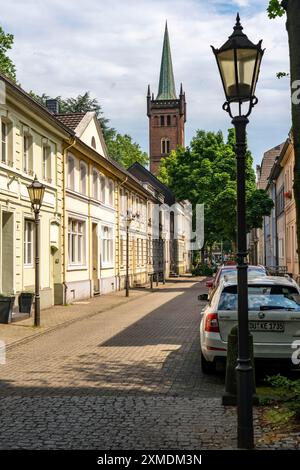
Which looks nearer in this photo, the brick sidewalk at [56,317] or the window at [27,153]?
the brick sidewalk at [56,317]

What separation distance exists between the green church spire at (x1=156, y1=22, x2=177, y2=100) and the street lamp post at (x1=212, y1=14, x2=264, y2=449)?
100667 mm

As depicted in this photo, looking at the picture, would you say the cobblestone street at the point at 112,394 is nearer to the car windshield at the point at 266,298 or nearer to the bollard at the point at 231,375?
the bollard at the point at 231,375

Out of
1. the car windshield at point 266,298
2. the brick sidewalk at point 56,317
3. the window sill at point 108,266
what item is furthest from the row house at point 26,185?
the car windshield at point 266,298

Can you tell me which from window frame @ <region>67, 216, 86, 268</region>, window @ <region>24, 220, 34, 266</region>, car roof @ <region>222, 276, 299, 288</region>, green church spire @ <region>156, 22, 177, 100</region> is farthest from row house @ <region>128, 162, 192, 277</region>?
green church spire @ <region>156, 22, 177, 100</region>

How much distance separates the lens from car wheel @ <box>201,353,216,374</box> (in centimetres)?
919

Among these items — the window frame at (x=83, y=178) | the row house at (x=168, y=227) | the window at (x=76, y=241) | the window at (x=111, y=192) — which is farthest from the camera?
the row house at (x=168, y=227)

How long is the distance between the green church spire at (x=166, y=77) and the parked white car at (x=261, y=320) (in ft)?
322

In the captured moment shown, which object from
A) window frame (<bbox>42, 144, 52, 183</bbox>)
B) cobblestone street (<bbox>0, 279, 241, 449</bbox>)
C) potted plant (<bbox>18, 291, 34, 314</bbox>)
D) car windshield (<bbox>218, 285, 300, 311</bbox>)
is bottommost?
cobblestone street (<bbox>0, 279, 241, 449</bbox>)

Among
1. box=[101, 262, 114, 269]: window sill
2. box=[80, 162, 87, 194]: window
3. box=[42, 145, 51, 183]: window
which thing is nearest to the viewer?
box=[42, 145, 51, 183]: window

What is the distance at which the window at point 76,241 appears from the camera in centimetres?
2498

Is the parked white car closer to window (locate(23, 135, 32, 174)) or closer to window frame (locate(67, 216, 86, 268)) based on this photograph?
window (locate(23, 135, 32, 174))

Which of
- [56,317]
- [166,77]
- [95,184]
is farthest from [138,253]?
[166,77]

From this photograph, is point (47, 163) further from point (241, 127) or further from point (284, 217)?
point (284, 217)
